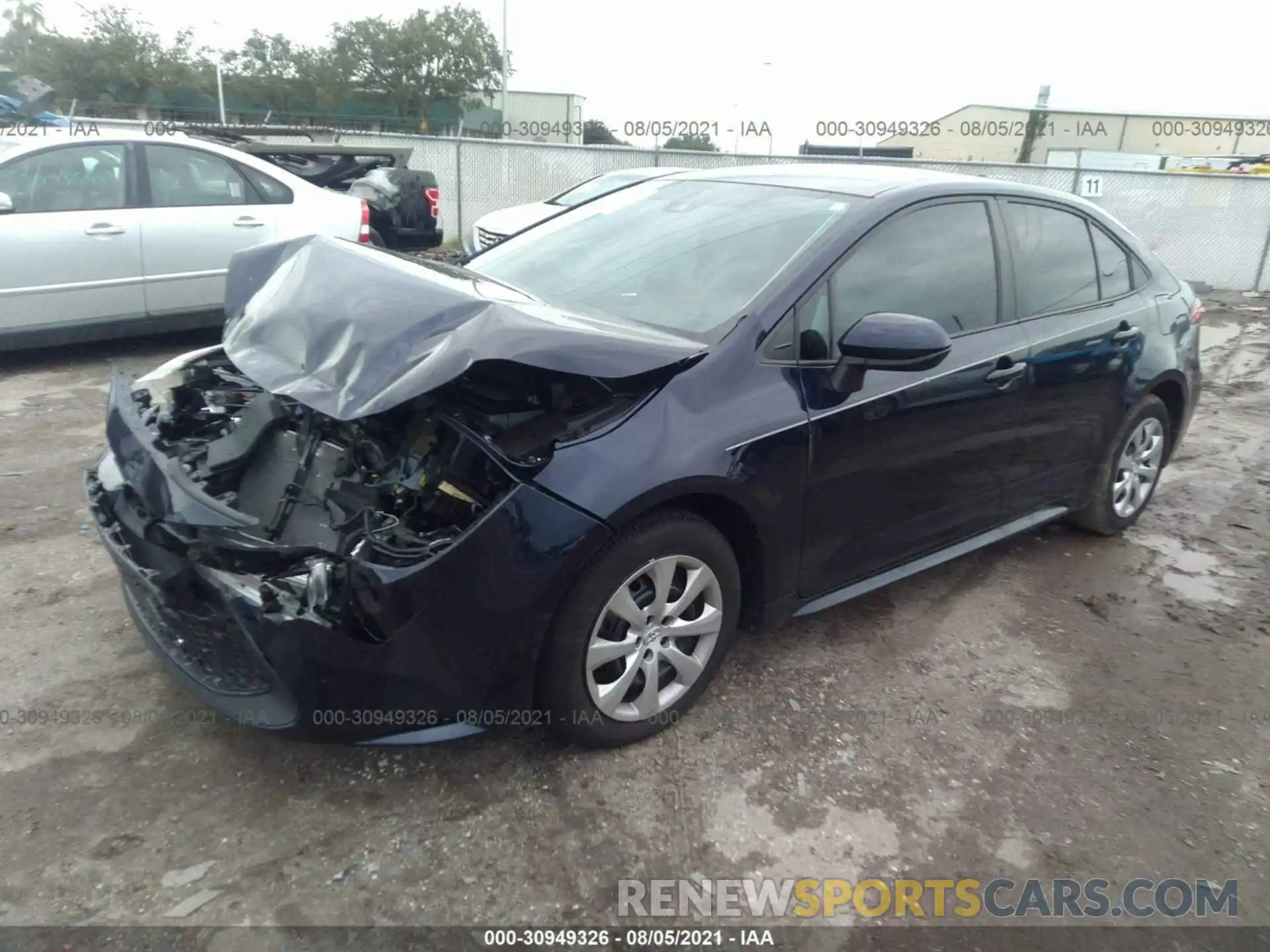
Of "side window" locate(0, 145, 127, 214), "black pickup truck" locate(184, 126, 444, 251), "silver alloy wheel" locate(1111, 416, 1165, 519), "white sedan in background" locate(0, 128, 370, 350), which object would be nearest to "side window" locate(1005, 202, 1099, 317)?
"silver alloy wheel" locate(1111, 416, 1165, 519)

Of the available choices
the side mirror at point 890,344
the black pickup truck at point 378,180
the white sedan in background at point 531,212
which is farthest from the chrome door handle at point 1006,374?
the black pickup truck at point 378,180

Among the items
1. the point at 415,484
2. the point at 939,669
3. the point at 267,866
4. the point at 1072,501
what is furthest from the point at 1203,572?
the point at 267,866

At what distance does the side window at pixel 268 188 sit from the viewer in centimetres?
713

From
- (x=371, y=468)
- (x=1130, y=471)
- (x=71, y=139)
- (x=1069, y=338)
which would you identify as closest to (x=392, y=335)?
(x=371, y=468)

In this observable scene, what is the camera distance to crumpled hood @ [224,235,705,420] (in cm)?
235

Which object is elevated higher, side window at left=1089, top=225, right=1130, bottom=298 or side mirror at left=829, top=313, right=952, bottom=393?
side window at left=1089, top=225, right=1130, bottom=298

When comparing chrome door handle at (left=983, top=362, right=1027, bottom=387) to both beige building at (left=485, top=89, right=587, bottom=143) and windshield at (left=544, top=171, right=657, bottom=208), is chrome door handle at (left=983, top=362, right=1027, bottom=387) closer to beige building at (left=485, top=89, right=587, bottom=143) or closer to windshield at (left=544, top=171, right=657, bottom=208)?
windshield at (left=544, top=171, right=657, bottom=208)

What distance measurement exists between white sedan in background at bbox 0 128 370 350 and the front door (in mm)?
5319

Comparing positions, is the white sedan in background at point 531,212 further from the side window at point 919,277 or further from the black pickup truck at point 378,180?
the side window at point 919,277

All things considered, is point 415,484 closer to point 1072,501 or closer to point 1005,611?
point 1005,611

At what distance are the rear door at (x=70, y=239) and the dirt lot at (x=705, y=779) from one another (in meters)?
2.73

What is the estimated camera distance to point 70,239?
6.06m

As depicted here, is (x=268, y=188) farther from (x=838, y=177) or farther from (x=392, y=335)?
(x=392, y=335)

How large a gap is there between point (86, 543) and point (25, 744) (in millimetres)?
1395
